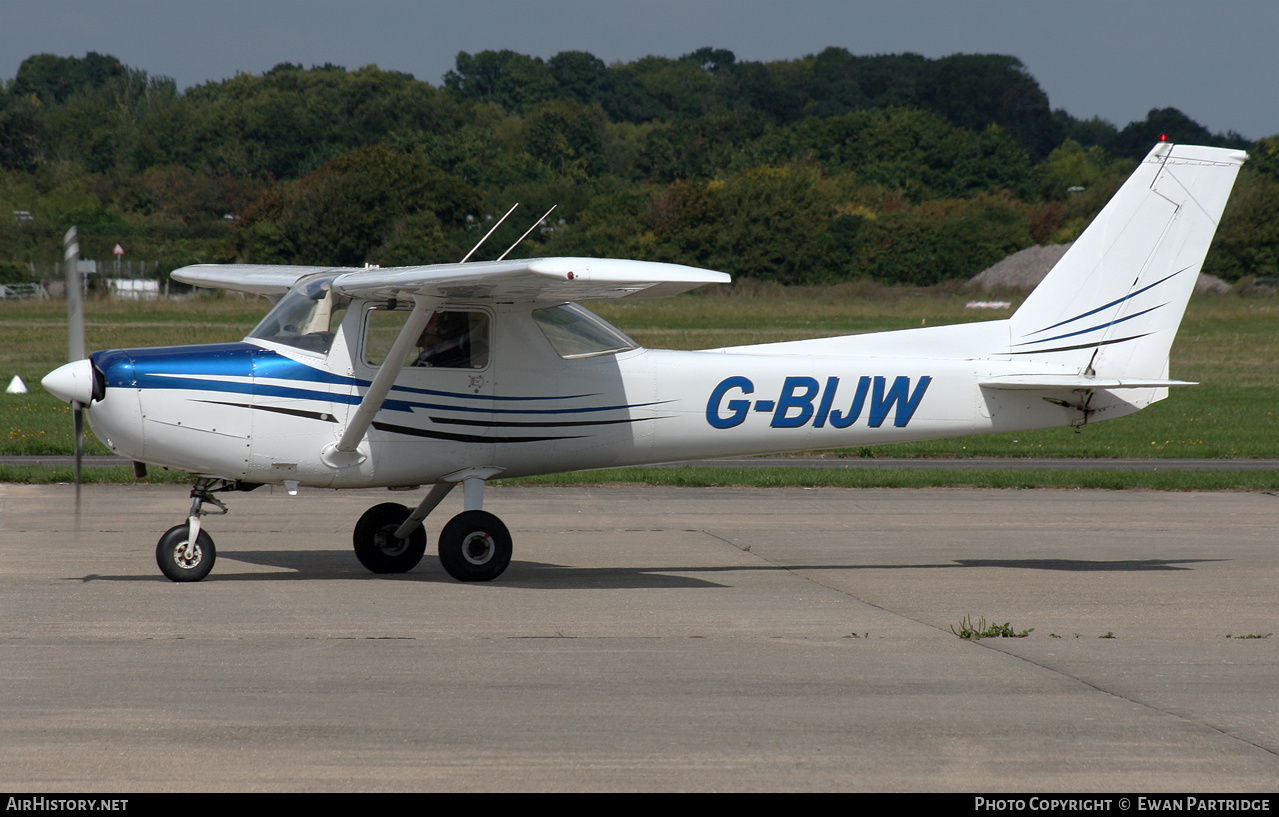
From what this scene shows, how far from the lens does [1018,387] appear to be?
32.4 ft

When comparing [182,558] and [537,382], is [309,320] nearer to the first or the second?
[537,382]

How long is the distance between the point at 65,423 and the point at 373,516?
11250 millimetres

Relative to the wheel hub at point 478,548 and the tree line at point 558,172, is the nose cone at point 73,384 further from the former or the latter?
the tree line at point 558,172

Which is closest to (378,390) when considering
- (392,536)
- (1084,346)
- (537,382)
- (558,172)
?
(537,382)

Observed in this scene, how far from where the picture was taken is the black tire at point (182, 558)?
904 cm

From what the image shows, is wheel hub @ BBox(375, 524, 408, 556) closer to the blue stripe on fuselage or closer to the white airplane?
the white airplane

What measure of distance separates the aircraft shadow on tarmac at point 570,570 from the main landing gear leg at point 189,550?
194 millimetres

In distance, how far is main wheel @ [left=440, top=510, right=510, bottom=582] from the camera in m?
9.33

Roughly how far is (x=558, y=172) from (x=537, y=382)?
96.1 meters

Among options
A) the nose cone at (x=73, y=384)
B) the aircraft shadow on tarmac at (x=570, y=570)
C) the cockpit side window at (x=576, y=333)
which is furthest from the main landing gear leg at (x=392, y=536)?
the nose cone at (x=73, y=384)

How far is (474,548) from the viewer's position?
9375mm

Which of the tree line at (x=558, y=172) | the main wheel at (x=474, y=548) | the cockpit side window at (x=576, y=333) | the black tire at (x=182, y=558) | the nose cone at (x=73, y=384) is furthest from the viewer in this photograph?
the tree line at (x=558, y=172)
